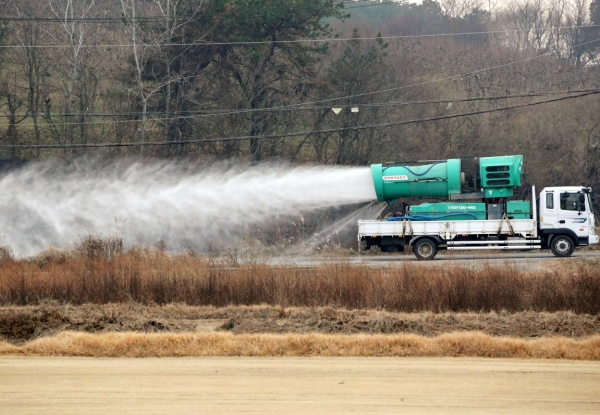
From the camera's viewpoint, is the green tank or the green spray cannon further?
the green tank

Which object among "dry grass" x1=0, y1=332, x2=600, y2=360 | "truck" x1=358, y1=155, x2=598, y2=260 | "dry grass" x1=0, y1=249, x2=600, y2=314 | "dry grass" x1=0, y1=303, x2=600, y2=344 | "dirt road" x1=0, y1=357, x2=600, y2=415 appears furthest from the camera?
"truck" x1=358, y1=155, x2=598, y2=260

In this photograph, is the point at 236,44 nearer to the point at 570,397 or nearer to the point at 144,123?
the point at 144,123

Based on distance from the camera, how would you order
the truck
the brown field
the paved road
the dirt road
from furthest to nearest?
1. the truck
2. the paved road
3. the brown field
4. the dirt road

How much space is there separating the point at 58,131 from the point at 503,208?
28.8 metres

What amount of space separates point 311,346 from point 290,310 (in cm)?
468

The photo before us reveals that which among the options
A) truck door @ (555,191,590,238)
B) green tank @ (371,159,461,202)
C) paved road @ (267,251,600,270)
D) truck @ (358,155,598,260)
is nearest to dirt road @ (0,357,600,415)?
paved road @ (267,251,600,270)

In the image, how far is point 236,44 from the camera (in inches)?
1902

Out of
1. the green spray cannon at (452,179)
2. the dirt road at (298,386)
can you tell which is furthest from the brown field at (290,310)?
the green spray cannon at (452,179)

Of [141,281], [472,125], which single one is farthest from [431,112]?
[141,281]

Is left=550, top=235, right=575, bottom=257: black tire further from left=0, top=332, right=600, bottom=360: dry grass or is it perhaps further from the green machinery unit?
left=0, top=332, right=600, bottom=360: dry grass

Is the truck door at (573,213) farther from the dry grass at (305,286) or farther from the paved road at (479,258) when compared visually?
the dry grass at (305,286)

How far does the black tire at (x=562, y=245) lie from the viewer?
32.8m

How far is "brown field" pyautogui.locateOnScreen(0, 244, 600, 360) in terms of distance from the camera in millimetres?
16391

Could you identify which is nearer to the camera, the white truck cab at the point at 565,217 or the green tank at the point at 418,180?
the white truck cab at the point at 565,217
